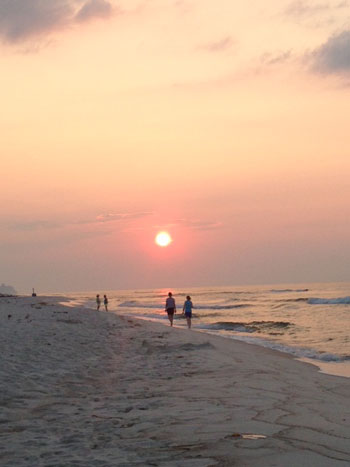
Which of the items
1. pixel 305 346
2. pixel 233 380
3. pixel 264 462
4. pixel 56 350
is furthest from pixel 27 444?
pixel 305 346

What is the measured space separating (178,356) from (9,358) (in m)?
5.09

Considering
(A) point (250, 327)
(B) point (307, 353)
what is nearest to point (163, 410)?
(B) point (307, 353)

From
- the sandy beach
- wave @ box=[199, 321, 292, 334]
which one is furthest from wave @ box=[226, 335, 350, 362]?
wave @ box=[199, 321, 292, 334]

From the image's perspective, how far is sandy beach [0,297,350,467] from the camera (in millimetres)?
6180

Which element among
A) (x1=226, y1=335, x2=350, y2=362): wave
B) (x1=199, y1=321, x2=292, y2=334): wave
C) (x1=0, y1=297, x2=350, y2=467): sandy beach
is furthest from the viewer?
(x1=199, y1=321, x2=292, y2=334): wave

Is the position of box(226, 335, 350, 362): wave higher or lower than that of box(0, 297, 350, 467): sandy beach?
lower

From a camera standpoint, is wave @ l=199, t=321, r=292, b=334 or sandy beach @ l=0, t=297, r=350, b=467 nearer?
sandy beach @ l=0, t=297, r=350, b=467

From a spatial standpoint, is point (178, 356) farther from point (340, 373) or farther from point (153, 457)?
point (153, 457)

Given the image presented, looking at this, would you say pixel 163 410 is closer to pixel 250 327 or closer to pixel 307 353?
pixel 307 353

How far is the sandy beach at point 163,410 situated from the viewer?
6180mm

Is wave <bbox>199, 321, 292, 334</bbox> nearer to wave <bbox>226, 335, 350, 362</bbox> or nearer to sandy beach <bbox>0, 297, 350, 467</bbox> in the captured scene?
wave <bbox>226, 335, 350, 362</bbox>

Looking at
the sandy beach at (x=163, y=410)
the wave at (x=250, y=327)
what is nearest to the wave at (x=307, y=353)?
the sandy beach at (x=163, y=410)

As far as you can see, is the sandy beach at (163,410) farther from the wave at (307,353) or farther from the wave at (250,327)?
the wave at (250,327)

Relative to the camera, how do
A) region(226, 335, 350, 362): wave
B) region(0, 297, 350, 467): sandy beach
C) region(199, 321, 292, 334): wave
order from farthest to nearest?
1. region(199, 321, 292, 334): wave
2. region(226, 335, 350, 362): wave
3. region(0, 297, 350, 467): sandy beach
